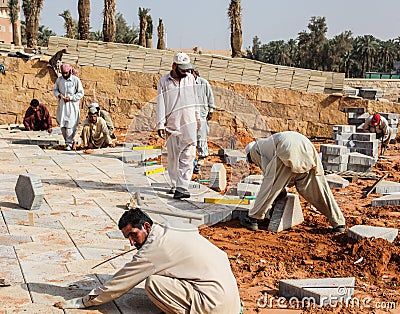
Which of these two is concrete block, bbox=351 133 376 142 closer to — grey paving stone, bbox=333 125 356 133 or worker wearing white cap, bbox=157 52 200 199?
grey paving stone, bbox=333 125 356 133

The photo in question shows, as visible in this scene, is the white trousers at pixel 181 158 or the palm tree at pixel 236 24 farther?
the palm tree at pixel 236 24

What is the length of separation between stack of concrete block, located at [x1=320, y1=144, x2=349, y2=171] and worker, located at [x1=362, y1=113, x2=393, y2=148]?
8.10 feet

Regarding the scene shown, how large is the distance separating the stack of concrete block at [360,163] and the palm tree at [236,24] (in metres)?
10.8

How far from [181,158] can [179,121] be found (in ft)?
1.52

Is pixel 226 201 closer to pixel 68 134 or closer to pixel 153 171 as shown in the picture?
pixel 153 171

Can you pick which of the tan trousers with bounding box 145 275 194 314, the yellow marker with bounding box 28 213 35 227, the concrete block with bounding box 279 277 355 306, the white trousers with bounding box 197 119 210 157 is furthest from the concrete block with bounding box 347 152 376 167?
the tan trousers with bounding box 145 275 194 314

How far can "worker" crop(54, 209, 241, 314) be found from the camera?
10.8ft

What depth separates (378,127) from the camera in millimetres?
12203

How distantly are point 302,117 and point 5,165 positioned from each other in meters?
8.32

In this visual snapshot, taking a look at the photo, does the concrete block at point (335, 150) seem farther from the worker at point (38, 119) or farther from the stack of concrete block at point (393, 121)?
the worker at point (38, 119)

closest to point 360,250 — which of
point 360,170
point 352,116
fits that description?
point 360,170

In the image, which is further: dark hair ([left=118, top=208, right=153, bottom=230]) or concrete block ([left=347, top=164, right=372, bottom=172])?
concrete block ([left=347, top=164, right=372, bottom=172])

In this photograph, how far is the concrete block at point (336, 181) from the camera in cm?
879

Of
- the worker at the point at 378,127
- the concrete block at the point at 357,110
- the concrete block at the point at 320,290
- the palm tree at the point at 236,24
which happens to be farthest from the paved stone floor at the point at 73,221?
the palm tree at the point at 236,24
